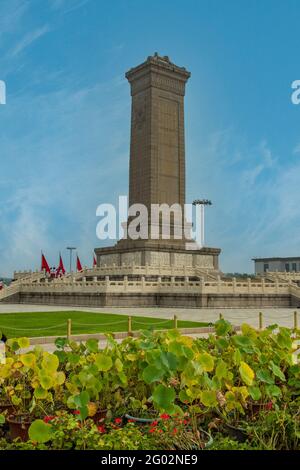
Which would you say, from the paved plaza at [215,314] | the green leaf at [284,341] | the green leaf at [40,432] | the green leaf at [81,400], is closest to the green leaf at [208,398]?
the green leaf at [81,400]

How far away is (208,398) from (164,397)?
0.49 meters

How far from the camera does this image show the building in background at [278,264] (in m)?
79.4

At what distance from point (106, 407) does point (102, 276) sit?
3702 cm

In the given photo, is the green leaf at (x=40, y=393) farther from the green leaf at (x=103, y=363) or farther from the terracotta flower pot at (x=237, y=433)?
the terracotta flower pot at (x=237, y=433)

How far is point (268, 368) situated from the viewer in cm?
589

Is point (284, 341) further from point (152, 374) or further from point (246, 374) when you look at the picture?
point (152, 374)

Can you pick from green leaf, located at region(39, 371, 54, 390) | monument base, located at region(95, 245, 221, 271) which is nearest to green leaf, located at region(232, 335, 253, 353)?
green leaf, located at region(39, 371, 54, 390)

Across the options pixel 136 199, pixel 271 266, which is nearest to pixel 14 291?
pixel 136 199

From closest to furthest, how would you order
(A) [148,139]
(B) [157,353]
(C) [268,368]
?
(B) [157,353] → (C) [268,368] → (A) [148,139]

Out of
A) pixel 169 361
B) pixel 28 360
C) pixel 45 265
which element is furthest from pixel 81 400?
pixel 45 265

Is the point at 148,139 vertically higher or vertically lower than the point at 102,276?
higher

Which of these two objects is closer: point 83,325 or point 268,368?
point 268,368
